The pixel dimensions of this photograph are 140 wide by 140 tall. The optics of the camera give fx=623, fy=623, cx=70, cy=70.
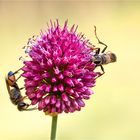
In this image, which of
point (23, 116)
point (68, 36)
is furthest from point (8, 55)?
point (68, 36)

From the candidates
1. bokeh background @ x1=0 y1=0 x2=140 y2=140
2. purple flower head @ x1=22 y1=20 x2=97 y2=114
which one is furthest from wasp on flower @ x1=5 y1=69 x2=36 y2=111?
bokeh background @ x1=0 y1=0 x2=140 y2=140

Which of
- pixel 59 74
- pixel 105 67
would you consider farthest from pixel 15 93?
pixel 105 67

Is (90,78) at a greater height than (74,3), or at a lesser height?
lesser

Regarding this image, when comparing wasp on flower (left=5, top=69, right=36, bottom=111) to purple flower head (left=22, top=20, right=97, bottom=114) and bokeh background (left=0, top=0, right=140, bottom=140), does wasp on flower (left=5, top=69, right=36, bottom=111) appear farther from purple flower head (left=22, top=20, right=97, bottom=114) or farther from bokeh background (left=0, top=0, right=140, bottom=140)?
bokeh background (left=0, top=0, right=140, bottom=140)

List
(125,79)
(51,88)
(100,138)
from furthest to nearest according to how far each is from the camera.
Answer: (125,79)
(100,138)
(51,88)

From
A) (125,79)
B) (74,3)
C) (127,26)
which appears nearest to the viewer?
(125,79)

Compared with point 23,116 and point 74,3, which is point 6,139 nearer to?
point 23,116

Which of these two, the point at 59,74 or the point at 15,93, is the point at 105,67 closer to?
the point at 15,93
